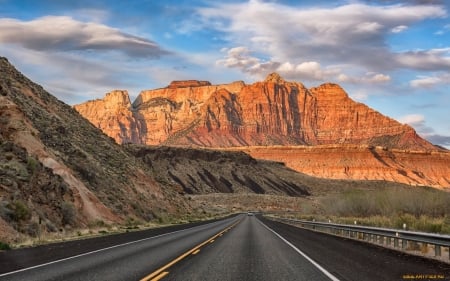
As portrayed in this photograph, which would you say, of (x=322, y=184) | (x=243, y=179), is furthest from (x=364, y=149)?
(x=243, y=179)

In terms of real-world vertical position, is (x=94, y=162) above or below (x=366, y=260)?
above

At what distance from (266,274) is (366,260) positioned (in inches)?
178

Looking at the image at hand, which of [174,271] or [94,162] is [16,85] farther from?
[174,271]

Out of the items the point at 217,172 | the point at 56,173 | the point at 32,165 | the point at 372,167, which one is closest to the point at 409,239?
the point at 32,165

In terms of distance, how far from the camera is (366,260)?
14.7 m

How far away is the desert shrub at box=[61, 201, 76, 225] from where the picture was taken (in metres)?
30.5

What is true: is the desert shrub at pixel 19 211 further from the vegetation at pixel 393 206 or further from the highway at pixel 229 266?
the vegetation at pixel 393 206

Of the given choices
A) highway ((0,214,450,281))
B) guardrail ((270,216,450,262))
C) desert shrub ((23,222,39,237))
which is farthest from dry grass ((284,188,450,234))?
desert shrub ((23,222,39,237))

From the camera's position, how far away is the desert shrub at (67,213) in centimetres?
3048

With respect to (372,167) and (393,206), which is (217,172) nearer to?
(372,167)

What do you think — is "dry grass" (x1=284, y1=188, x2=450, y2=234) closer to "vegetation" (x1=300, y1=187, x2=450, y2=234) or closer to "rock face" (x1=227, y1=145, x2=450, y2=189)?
"vegetation" (x1=300, y1=187, x2=450, y2=234)

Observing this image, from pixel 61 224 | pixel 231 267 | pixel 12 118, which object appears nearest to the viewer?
A: pixel 231 267

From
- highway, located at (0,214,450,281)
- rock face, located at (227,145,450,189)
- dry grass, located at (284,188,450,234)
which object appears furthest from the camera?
rock face, located at (227,145,450,189)

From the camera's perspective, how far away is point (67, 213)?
101ft
